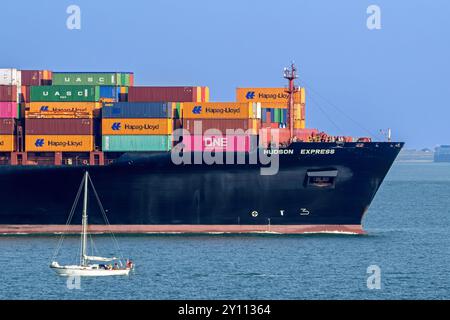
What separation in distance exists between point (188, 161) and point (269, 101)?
33.7ft

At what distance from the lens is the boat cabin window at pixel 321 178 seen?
7275cm

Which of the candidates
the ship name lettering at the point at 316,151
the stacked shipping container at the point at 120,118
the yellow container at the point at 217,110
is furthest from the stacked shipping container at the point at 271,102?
the ship name lettering at the point at 316,151

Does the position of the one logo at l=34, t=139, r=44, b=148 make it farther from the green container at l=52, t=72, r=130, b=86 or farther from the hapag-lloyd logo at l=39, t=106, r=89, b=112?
the green container at l=52, t=72, r=130, b=86

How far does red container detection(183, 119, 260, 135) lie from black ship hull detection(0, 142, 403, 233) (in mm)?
2517

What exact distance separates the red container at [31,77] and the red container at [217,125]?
42.5 ft

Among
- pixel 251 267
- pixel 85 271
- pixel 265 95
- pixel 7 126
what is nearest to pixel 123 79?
pixel 7 126

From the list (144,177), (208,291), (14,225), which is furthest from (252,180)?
(208,291)

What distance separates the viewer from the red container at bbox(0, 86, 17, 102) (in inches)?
2963

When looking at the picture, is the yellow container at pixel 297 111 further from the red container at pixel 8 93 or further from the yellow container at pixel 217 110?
the red container at pixel 8 93

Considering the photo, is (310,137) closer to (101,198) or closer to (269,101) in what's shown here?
(269,101)

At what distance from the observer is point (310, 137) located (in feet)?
249

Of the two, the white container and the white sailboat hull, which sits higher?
the white container

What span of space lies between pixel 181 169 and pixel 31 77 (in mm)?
14914

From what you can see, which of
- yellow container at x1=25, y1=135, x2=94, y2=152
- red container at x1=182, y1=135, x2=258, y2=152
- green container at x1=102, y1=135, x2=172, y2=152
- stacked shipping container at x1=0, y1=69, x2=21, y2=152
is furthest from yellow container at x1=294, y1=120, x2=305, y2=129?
stacked shipping container at x1=0, y1=69, x2=21, y2=152
